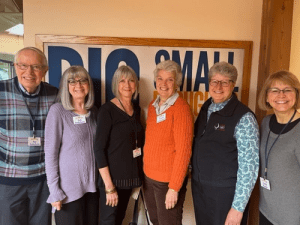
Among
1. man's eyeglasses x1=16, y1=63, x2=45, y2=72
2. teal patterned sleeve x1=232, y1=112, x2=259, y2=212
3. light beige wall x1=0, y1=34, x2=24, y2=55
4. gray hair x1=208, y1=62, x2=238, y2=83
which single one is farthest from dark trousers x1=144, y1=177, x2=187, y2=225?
light beige wall x1=0, y1=34, x2=24, y2=55

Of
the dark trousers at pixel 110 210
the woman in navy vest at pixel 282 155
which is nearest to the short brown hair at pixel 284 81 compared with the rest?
the woman in navy vest at pixel 282 155

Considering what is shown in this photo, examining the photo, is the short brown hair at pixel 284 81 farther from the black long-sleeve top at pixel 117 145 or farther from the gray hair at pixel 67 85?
the gray hair at pixel 67 85

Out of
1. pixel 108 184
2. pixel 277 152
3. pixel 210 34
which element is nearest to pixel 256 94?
pixel 210 34

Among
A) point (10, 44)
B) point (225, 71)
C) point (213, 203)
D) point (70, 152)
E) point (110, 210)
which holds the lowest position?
point (110, 210)

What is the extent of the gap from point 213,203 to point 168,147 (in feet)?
1.64

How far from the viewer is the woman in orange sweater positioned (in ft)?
4.82

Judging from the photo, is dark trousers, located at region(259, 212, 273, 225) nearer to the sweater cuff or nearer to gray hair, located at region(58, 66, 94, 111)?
the sweater cuff

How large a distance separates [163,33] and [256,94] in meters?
1.16

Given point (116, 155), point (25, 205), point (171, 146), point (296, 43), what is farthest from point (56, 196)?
point (296, 43)

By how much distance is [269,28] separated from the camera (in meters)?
1.96

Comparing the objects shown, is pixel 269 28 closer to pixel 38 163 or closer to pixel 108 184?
pixel 108 184

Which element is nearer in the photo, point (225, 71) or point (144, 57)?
point (225, 71)

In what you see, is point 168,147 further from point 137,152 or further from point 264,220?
point 264,220

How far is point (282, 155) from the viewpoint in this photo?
1274mm
